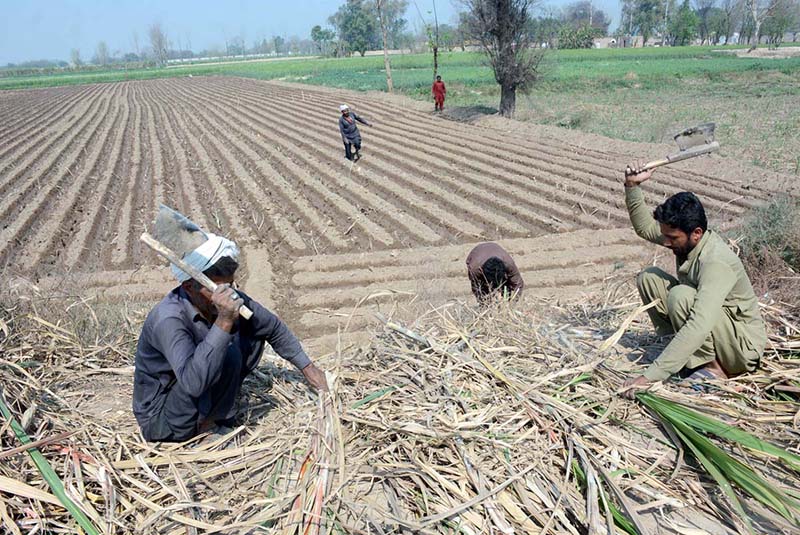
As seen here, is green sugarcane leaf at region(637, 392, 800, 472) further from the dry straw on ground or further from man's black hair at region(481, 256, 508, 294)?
man's black hair at region(481, 256, 508, 294)

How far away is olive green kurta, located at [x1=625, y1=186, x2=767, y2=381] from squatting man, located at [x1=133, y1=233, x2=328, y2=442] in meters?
1.66

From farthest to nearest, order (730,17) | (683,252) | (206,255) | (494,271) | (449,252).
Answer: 1. (730,17)
2. (449,252)
3. (494,271)
4. (683,252)
5. (206,255)

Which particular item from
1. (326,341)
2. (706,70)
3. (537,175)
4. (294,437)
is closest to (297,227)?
(326,341)

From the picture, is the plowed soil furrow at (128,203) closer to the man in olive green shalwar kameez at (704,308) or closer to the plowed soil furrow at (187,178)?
the plowed soil furrow at (187,178)

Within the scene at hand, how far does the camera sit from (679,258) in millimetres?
2820

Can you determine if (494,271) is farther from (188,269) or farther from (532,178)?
(532,178)

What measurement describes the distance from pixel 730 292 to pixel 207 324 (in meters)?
2.47

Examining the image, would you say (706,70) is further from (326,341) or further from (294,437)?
(294,437)

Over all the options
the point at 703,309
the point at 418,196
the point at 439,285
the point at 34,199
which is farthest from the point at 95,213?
the point at 703,309

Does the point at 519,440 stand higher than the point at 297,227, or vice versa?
the point at 519,440

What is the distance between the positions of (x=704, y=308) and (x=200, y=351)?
2.18 metres

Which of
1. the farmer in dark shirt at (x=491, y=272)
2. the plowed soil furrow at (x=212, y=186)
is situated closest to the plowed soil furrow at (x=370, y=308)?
the farmer in dark shirt at (x=491, y=272)

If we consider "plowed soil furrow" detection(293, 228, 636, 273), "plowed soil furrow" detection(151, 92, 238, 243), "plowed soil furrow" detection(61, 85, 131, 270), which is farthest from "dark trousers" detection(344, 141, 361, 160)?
"plowed soil furrow" detection(293, 228, 636, 273)

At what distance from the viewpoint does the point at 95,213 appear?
9.42m
